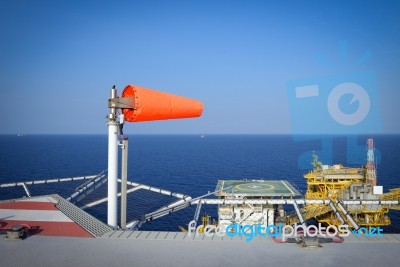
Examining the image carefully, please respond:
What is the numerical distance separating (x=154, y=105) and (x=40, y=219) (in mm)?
8859

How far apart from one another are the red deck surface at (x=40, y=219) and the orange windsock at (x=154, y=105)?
5.78 m

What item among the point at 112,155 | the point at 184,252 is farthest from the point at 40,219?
the point at 184,252

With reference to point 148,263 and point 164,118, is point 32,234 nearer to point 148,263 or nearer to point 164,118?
point 148,263

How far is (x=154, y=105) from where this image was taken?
12969mm

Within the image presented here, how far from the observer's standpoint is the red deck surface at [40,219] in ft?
46.2

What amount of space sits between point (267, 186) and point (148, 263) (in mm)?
28912

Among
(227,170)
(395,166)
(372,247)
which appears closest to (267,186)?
(372,247)

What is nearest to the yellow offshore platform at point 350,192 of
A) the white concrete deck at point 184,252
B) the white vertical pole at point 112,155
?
the white concrete deck at point 184,252

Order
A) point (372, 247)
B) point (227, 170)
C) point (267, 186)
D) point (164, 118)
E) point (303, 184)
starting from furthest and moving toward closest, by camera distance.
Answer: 1. point (227, 170)
2. point (303, 184)
3. point (267, 186)
4. point (164, 118)
5. point (372, 247)

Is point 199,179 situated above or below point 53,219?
below

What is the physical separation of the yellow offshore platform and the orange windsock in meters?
33.4

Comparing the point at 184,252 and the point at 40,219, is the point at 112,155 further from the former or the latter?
the point at 40,219

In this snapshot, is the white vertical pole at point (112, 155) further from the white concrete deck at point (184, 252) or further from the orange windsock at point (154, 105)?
the white concrete deck at point (184, 252)

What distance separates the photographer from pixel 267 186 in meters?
37.9
